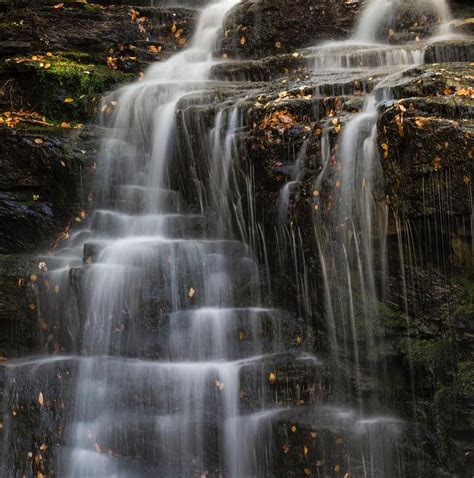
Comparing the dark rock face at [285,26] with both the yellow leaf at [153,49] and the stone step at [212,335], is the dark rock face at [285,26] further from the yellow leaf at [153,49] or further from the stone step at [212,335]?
the stone step at [212,335]

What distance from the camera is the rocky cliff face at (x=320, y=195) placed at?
4.87 meters

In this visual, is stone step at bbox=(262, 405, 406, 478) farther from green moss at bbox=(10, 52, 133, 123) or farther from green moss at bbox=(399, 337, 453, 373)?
green moss at bbox=(10, 52, 133, 123)

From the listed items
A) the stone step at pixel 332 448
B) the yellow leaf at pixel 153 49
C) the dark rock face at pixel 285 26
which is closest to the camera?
the stone step at pixel 332 448

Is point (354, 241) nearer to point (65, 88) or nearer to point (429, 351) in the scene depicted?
point (429, 351)

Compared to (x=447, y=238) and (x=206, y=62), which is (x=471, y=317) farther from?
(x=206, y=62)

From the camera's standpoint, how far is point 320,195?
5660mm

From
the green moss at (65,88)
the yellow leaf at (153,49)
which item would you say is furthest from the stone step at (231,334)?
the yellow leaf at (153,49)

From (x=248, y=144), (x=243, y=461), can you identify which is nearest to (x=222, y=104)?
(x=248, y=144)

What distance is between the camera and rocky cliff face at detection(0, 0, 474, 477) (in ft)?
16.0

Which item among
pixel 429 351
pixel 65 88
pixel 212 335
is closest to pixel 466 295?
pixel 429 351

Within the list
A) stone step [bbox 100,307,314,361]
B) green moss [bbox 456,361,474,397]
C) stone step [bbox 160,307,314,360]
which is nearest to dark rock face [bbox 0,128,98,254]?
stone step [bbox 100,307,314,361]

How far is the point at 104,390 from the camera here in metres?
5.18

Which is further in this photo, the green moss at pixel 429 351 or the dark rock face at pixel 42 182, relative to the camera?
the dark rock face at pixel 42 182

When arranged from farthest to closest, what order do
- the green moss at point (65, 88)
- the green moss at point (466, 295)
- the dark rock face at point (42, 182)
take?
the green moss at point (65, 88) → the dark rock face at point (42, 182) → the green moss at point (466, 295)
